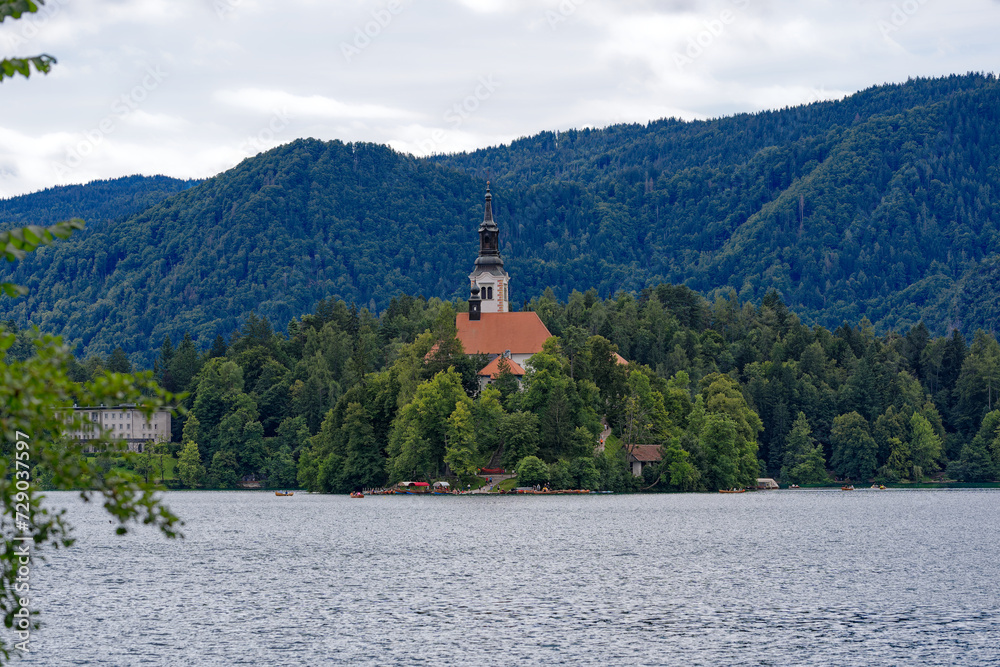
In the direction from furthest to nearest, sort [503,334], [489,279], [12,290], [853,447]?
[489,279] < [853,447] < [503,334] < [12,290]

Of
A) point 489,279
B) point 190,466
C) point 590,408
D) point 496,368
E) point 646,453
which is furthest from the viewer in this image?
point 489,279

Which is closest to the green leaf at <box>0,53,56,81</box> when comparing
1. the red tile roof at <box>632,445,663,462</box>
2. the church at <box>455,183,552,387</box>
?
the red tile roof at <box>632,445,663,462</box>

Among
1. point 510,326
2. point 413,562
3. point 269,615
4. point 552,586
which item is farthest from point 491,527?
point 510,326

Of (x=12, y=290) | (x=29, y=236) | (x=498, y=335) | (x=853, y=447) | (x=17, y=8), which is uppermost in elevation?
(x=498, y=335)

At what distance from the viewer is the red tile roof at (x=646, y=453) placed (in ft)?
451

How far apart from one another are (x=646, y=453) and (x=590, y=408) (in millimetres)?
10136

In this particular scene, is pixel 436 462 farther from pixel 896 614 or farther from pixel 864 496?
pixel 896 614

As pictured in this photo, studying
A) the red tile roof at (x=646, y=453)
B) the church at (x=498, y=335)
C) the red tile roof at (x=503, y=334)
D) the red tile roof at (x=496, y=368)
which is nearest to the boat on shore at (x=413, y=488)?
the red tile roof at (x=496, y=368)

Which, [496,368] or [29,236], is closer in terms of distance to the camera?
[29,236]

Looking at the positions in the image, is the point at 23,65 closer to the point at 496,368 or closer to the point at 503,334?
the point at 496,368

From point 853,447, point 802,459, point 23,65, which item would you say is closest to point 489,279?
point 802,459

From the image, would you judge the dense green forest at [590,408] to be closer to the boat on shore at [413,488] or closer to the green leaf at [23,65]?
the boat on shore at [413,488]

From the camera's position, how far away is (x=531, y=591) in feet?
191

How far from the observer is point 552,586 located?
197 feet
